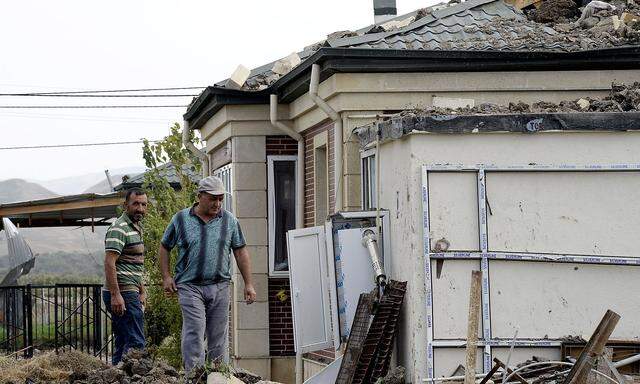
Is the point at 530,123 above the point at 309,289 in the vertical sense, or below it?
above

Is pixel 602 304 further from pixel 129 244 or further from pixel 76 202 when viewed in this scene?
pixel 76 202

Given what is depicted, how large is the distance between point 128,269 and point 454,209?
11.6 ft

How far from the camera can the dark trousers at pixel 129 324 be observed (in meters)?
12.0

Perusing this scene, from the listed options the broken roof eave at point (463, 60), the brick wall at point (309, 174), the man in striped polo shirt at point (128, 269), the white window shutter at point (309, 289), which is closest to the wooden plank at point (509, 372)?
the white window shutter at point (309, 289)

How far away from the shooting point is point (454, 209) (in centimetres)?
993


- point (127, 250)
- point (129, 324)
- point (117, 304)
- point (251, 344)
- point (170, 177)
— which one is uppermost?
point (170, 177)

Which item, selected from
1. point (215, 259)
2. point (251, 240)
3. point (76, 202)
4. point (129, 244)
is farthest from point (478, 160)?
point (76, 202)

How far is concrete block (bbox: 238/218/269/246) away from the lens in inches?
638

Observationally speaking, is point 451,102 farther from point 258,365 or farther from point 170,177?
point 170,177

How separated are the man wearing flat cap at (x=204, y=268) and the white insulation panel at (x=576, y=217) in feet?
8.26

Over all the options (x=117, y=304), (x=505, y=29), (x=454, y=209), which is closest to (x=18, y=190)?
(x=505, y=29)

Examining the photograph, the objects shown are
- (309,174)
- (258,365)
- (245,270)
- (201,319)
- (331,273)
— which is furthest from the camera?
(258,365)

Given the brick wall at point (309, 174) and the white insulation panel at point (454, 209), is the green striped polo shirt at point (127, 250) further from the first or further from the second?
the white insulation panel at point (454, 209)

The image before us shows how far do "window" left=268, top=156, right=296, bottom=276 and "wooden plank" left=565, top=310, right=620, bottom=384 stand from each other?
28.5 feet
